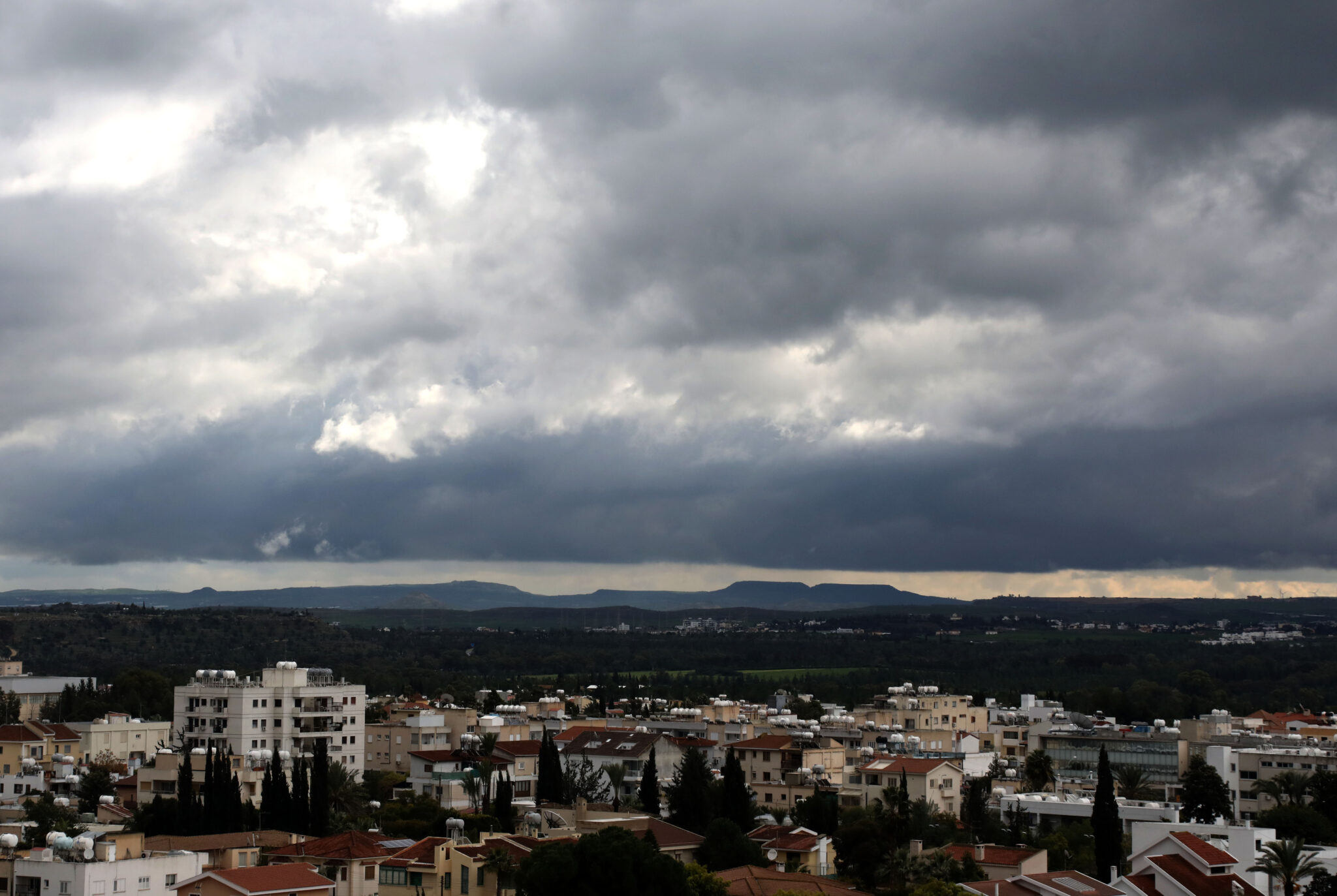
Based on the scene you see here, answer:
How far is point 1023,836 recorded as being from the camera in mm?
96062

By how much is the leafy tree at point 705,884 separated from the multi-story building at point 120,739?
239ft

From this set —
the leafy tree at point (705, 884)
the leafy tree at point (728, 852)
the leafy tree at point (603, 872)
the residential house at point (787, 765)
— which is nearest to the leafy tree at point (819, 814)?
the residential house at point (787, 765)

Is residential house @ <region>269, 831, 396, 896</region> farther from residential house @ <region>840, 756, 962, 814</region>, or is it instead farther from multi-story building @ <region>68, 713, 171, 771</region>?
multi-story building @ <region>68, 713, 171, 771</region>

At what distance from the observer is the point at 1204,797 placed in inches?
4208

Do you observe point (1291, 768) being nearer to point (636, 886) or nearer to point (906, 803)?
point (906, 803)

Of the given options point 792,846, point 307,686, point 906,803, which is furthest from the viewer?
point 307,686

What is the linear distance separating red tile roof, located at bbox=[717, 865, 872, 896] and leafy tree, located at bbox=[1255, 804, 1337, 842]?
3594 cm

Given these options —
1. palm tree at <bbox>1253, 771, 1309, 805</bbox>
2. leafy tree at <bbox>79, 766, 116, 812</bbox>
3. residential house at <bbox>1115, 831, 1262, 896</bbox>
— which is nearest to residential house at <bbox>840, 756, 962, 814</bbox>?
palm tree at <bbox>1253, 771, 1309, 805</bbox>

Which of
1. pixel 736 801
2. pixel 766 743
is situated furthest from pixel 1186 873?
pixel 766 743

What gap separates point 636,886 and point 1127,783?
61193 mm

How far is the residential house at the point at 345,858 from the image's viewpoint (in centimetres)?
7144

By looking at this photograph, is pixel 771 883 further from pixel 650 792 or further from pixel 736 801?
pixel 650 792

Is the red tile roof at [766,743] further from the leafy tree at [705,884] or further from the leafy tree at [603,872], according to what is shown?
the leafy tree at [603,872]

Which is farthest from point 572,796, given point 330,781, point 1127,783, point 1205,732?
point 1205,732
